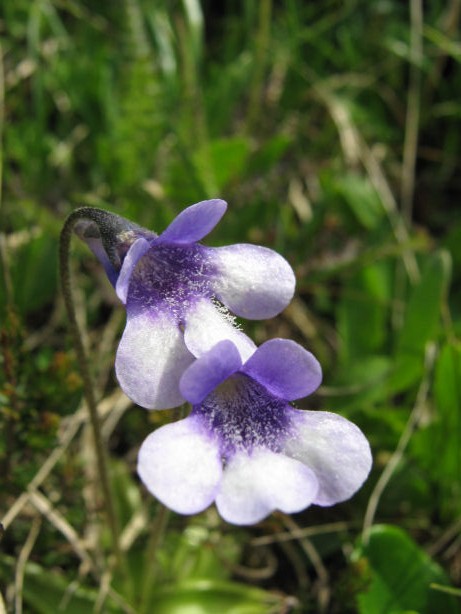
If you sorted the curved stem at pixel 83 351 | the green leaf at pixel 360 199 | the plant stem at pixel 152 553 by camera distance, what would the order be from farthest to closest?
the green leaf at pixel 360 199 → the plant stem at pixel 152 553 → the curved stem at pixel 83 351

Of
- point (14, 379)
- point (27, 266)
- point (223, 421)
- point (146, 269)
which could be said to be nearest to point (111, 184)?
point (27, 266)

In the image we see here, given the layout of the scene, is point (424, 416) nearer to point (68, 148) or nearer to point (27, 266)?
point (27, 266)

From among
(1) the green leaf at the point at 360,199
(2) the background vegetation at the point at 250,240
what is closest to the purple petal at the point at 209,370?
(2) the background vegetation at the point at 250,240

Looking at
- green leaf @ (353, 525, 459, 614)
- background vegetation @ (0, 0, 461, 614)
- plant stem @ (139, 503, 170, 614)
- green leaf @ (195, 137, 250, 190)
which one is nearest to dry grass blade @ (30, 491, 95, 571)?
background vegetation @ (0, 0, 461, 614)

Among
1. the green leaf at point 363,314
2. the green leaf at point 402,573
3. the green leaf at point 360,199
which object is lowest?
the green leaf at point 402,573

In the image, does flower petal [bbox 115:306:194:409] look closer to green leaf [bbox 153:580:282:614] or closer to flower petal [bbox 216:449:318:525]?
flower petal [bbox 216:449:318:525]

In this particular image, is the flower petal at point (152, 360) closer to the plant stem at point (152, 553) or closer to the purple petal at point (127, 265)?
the purple petal at point (127, 265)

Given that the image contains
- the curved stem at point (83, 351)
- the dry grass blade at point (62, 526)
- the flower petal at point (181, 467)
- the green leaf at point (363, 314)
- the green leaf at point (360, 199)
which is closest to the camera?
the flower petal at point (181, 467)
